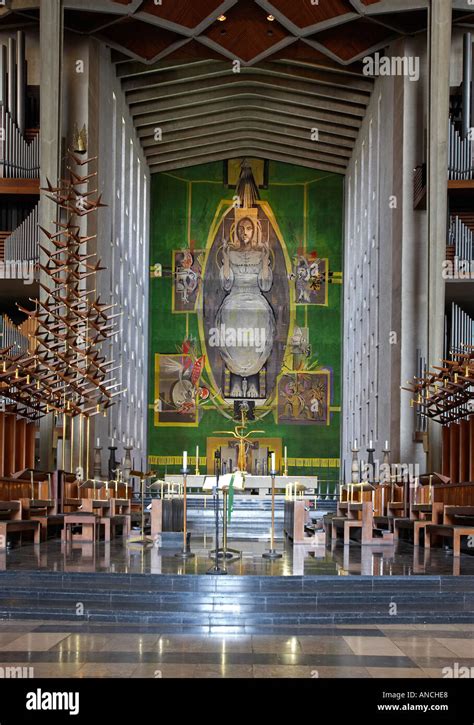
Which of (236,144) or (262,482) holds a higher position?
(236,144)

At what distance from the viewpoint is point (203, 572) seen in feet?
27.3

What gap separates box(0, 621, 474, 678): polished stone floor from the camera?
17.7 ft

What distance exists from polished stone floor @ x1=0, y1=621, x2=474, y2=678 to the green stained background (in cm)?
2060

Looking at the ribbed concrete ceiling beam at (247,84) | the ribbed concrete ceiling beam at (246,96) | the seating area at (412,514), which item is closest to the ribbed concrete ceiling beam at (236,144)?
the ribbed concrete ceiling beam at (246,96)

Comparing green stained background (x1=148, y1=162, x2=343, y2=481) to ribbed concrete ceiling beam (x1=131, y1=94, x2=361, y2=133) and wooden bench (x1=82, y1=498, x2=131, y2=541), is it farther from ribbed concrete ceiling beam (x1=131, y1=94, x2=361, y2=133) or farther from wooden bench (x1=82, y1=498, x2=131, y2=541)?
wooden bench (x1=82, y1=498, x2=131, y2=541)

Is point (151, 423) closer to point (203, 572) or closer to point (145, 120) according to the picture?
point (145, 120)

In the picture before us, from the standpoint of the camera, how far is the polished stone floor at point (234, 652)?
5.40m

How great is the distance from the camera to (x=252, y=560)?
9.76 metres

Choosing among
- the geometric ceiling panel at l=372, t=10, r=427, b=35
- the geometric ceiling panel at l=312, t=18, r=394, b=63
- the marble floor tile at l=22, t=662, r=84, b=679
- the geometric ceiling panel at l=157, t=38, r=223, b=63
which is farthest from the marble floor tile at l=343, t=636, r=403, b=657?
the geometric ceiling panel at l=157, t=38, r=223, b=63

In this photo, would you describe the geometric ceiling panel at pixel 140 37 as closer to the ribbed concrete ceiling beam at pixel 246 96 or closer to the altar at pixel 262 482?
the ribbed concrete ceiling beam at pixel 246 96

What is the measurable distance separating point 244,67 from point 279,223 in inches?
255

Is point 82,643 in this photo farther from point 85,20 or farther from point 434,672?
point 85,20

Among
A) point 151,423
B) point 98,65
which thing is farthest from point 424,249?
point 151,423

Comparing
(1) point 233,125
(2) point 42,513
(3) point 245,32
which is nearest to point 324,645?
(2) point 42,513
